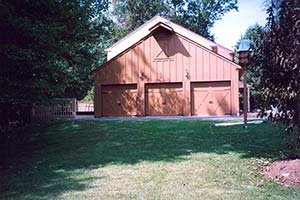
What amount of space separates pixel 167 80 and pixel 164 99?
3.68ft

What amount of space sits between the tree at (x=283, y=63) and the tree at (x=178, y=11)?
31.0 meters

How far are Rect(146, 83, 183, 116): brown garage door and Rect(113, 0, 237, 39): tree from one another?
18166 millimetres

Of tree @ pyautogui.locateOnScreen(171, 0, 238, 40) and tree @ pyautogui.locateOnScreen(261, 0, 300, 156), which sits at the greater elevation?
tree @ pyautogui.locateOnScreen(171, 0, 238, 40)

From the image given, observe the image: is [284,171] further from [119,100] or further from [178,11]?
[178,11]

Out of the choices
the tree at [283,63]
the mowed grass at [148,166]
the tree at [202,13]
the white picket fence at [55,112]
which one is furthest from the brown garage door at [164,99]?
the tree at [202,13]

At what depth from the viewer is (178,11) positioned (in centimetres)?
3878

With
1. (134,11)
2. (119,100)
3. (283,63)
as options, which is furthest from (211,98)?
(134,11)

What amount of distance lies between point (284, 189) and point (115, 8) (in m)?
38.3

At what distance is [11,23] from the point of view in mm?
7426

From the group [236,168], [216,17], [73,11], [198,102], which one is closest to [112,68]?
[198,102]

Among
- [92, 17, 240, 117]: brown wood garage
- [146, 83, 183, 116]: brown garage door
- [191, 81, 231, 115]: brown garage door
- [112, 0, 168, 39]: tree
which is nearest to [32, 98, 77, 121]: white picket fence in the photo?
[92, 17, 240, 117]: brown wood garage

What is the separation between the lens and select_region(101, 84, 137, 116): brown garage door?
21016 millimetres

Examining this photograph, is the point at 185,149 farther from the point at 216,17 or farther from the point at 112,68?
the point at 216,17

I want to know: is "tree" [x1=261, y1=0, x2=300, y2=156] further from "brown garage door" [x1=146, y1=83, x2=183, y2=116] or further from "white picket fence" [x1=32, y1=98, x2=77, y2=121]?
"white picket fence" [x1=32, y1=98, x2=77, y2=121]
